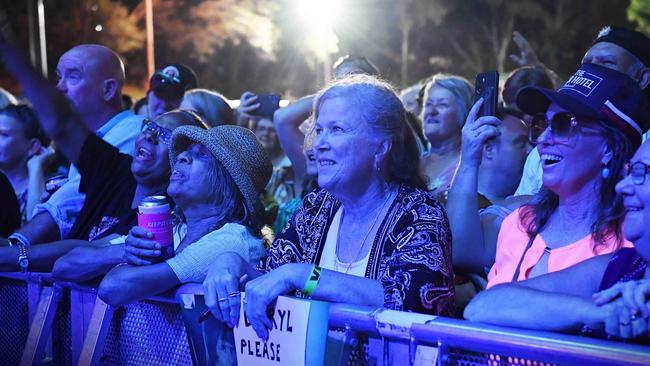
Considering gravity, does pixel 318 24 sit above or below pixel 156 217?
above

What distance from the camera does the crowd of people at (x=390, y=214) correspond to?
2.76 m

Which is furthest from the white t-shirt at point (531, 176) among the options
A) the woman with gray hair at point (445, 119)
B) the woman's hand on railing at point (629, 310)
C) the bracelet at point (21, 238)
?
the bracelet at point (21, 238)

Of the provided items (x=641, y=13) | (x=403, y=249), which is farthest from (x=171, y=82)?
(x=641, y=13)

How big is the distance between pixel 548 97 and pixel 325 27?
86.9 feet

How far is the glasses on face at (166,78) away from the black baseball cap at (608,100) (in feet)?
14.2

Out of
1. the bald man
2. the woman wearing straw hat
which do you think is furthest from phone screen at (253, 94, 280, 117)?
the woman wearing straw hat

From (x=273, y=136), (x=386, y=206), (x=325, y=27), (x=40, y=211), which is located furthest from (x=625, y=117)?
(x=325, y=27)

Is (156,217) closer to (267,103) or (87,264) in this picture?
(87,264)

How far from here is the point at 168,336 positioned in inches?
136

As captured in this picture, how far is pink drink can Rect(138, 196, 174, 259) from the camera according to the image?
3.31 metres

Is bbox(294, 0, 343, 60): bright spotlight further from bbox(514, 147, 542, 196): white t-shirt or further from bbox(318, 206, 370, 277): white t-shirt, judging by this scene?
bbox(318, 206, 370, 277): white t-shirt

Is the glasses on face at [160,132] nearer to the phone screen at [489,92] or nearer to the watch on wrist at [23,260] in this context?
the watch on wrist at [23,260]

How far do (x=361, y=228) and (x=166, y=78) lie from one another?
397cm

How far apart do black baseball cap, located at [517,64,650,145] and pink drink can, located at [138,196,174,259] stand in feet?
5.19
